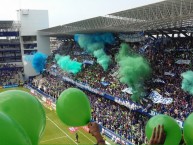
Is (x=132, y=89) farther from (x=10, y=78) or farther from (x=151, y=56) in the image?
(x=10, y=78)

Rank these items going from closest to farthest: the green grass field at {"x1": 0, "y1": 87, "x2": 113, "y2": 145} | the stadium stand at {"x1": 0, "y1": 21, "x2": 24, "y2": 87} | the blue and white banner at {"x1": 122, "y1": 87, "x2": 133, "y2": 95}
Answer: the green grass field at {"x1": 0, "y1": 87, "x2": 113, "y2": 145}, the blue and white banner at {"x1": 122, "y1": 87, "x2": 133, "y2": 95}, the stadium stand at {"x1": 0, "y1": 21, "x2": 24, "y2": 87}

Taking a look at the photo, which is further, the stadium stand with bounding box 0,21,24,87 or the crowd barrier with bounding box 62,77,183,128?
the stadium stand with bounding box 0,21,24,87

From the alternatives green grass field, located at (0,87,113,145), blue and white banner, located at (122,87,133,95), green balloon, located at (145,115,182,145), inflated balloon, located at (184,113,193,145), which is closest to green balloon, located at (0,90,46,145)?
green balloon, located at (145,115,182,145)

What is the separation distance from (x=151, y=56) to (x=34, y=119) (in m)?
23.6

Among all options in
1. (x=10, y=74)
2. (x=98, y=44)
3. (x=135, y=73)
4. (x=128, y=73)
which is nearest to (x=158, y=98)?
(x=135, y=73)

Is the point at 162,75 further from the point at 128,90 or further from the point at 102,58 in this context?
the point at 102,58

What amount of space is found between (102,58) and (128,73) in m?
9.14

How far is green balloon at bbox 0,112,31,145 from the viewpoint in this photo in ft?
9.96

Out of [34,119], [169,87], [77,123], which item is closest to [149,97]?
[169,87]

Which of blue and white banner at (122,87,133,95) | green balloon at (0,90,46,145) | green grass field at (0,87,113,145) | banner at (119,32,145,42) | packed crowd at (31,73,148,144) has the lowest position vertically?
green grass field at (0,87,113,145)

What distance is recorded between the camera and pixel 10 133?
3.09 metres

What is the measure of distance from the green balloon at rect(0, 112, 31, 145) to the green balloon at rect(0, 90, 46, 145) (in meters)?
1.15

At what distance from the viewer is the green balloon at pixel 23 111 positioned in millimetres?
4379

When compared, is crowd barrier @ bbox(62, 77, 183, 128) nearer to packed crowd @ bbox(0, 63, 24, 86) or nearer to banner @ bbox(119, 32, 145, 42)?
banner @ bbox(119, 32, 145, 42)
